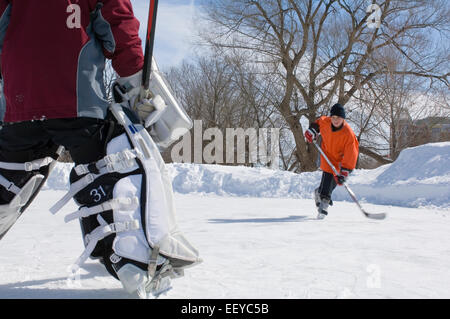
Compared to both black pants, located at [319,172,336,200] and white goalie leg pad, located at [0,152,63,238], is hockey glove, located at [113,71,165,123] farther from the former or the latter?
black pants, located at [319,172,336,200]

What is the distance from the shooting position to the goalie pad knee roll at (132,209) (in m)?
1.53

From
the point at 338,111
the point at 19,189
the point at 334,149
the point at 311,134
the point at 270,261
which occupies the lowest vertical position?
the point at 334,149

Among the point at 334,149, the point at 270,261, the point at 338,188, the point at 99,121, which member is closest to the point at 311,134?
the point at 334,149

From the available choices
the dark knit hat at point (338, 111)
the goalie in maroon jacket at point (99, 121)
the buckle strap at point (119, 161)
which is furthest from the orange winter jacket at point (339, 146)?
the buckle strap at point (119, 161)

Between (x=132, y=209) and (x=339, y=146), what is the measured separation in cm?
405

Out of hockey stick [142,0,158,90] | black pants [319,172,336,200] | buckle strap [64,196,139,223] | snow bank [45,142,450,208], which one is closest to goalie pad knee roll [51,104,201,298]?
buckle strap [64,196,139,223]

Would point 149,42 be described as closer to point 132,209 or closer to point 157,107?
point 157,107

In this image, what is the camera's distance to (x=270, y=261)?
232cm

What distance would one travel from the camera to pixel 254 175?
361 inches

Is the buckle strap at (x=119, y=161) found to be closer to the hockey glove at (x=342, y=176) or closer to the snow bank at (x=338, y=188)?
the hockey glove at (x=342, y=176)

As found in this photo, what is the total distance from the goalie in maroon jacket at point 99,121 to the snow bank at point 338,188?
→ 6.69 metres

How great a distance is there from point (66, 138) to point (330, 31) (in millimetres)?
16165

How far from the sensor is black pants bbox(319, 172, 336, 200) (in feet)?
16.5

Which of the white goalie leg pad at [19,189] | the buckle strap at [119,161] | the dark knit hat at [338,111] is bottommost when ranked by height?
the dark knit hat at [338,111]
